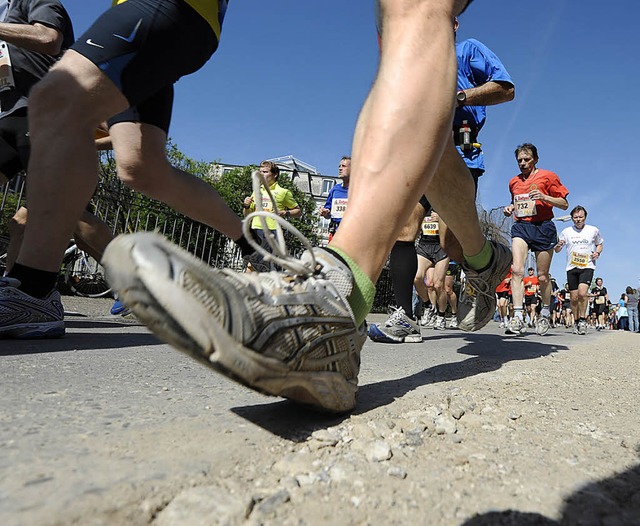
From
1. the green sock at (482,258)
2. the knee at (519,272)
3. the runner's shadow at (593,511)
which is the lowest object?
the runner's shadow at (593,511)

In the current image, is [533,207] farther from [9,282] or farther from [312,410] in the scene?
[312,410]

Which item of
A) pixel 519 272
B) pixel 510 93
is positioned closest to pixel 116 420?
pixel 510 93

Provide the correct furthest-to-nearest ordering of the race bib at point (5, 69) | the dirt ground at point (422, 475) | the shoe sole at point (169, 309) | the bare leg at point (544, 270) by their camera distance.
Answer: the bare leg at point (544, 270)
the race bib at point (5, 69)
the shoe sole at point (169, 309)
the dirt ground at point (422, 475)

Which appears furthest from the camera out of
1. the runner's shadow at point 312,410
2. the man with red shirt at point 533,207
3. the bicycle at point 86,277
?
the bicycle at point 86,277

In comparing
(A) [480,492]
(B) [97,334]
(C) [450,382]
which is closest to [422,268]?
(B) [97,334]

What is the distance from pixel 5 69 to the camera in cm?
286

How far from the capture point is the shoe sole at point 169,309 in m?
0.69

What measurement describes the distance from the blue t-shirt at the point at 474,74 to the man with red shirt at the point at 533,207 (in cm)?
263

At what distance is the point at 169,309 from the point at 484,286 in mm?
1834

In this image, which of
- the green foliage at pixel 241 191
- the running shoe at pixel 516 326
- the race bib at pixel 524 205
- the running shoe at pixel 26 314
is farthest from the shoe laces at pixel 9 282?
the green foliage at pixel 241 191

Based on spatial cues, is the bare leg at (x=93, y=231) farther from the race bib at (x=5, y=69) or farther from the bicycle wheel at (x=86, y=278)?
the bicycle wheel at (x=86, y=278)

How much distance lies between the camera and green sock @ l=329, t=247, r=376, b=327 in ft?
3.53

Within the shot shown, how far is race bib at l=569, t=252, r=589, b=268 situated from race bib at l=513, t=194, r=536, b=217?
13.1ft

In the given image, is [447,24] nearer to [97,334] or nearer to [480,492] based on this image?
[480,492]
